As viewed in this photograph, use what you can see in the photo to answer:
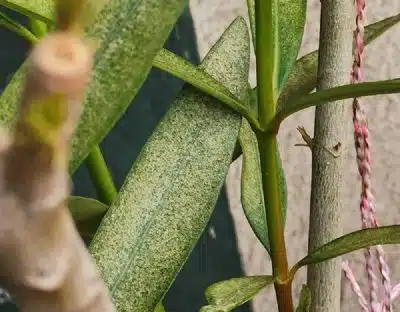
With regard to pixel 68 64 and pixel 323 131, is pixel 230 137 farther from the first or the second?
pixel 68 64

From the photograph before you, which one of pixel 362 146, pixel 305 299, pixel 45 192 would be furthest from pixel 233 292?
pixel 45 192

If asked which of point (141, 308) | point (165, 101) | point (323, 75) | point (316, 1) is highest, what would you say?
point (316, 1)

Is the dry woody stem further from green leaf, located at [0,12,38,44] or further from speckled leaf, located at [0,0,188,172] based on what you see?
green leaf, located at [0,12,38,44]

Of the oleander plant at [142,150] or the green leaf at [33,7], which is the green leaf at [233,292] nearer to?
the oleander plant at [142,150]

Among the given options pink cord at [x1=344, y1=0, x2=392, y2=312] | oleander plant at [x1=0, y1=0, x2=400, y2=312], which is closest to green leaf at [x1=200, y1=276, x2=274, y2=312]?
oleander plant at [x1=0, y1=0, x2=400, y2=312]

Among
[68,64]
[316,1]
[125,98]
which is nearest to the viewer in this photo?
[68,64]

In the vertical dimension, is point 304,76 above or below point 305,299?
above

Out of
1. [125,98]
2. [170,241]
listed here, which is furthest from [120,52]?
[170,241]

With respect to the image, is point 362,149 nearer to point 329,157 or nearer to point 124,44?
point 329,157
